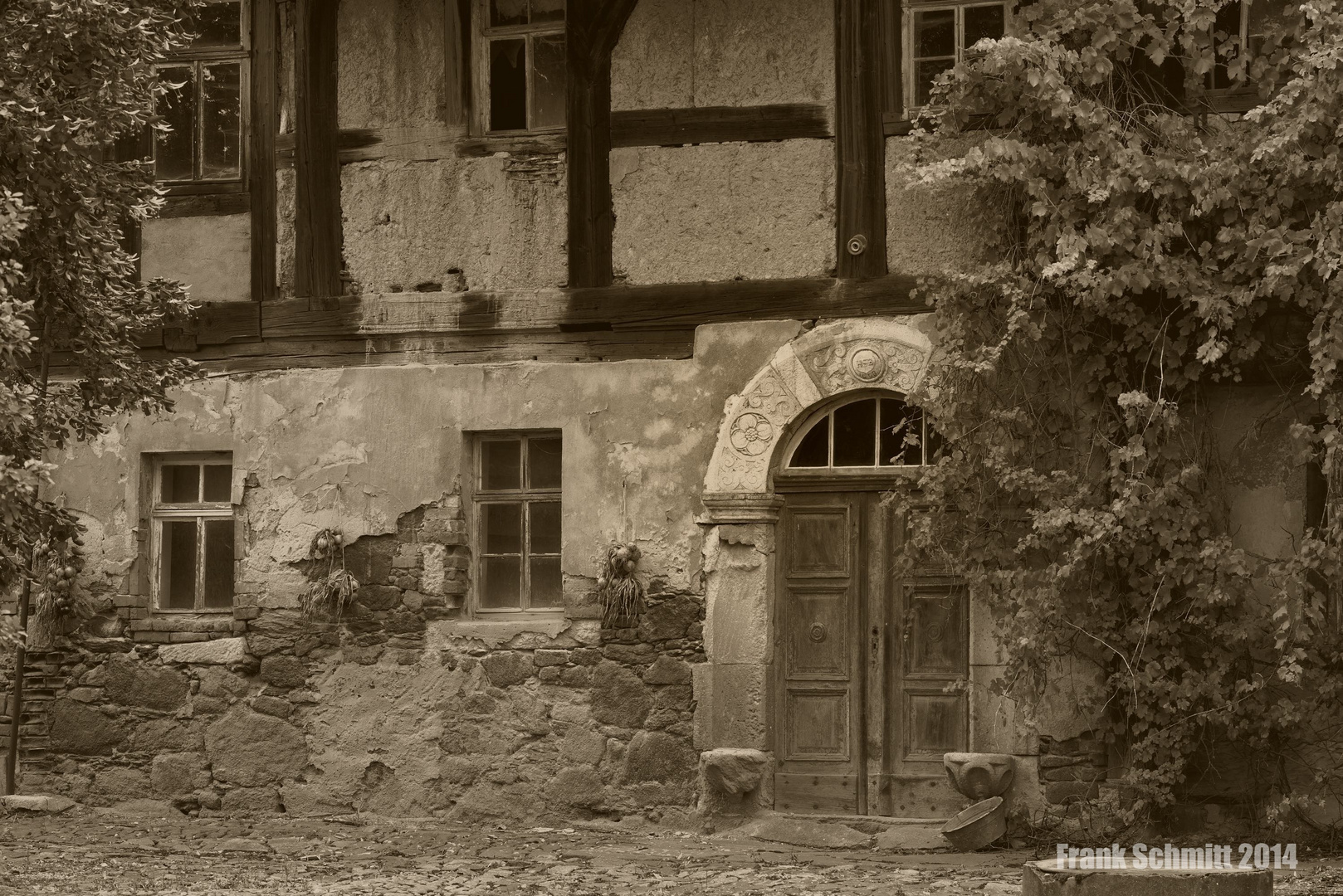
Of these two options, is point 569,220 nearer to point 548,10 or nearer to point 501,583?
point 548,10

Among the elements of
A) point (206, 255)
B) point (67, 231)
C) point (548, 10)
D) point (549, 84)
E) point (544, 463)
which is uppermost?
point (548, 10)

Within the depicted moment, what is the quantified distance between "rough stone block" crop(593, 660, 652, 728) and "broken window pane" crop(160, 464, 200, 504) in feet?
9.22

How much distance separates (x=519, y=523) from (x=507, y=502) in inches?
5.4

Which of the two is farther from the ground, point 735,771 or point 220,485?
point 220,485

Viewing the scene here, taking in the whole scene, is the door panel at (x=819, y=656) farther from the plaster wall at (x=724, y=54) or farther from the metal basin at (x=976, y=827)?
the plaster wall at (x=724, y=54)

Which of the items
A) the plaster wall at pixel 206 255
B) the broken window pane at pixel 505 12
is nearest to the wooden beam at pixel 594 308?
the plaster wall at pixel 206 255

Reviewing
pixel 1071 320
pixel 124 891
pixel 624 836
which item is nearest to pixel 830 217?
pixel 1071 320

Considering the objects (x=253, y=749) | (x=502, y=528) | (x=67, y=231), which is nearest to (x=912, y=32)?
(x=502, y=528)

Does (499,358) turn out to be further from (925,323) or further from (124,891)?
(124,891)

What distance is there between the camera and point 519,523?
11195 millimetres

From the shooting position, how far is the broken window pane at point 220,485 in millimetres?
11602

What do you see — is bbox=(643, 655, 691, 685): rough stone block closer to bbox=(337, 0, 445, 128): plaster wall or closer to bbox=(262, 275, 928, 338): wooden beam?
bbox=(262, 275, 928, 338): wooden beam

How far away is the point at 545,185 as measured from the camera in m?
11.1

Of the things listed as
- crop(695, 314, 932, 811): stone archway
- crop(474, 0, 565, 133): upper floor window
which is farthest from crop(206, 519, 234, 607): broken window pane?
crop(695, 314, 932, 811): stone archway
